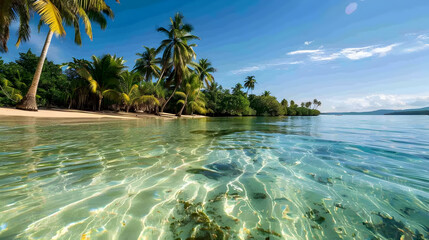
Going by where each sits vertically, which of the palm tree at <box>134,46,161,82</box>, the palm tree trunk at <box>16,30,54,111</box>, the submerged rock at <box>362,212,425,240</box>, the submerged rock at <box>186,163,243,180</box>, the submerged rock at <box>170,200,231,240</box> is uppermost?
the palm tree at <box>134,46,161,82</box>

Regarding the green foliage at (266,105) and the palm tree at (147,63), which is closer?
the palm tree at (147,63)

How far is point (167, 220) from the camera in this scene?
1378mm

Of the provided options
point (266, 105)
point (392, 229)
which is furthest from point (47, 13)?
point (266, 105)

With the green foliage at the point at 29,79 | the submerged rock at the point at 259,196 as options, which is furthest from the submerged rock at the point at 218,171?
the green foliage at the point at 29,79

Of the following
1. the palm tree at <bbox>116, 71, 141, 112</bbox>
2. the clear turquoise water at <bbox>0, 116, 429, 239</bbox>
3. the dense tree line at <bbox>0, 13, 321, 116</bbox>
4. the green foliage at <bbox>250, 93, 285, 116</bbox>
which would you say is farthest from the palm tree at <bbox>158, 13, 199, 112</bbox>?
the green foliage at <bbox>250, 93, 285, 116</bbox>

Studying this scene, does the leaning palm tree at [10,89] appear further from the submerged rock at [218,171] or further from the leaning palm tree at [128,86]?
the submerged rock at [218,171]

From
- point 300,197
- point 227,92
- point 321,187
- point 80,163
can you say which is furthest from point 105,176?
point 227,92

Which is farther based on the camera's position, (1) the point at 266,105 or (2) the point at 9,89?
(1) the point at 266,105

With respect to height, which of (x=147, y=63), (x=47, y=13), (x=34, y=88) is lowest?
(x=34, y=88)

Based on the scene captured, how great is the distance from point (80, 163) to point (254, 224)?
2876mm

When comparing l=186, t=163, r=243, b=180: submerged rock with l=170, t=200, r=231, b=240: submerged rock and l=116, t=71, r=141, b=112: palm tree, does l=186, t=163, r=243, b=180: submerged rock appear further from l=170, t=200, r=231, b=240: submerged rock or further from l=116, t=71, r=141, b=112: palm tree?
l=116, t=71, r=141, b=112: palm tree

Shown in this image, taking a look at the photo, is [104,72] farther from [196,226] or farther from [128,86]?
[196,226]

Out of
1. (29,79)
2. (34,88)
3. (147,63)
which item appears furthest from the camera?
(147,63)

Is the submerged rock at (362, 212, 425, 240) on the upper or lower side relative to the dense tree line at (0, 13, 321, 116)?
lower
